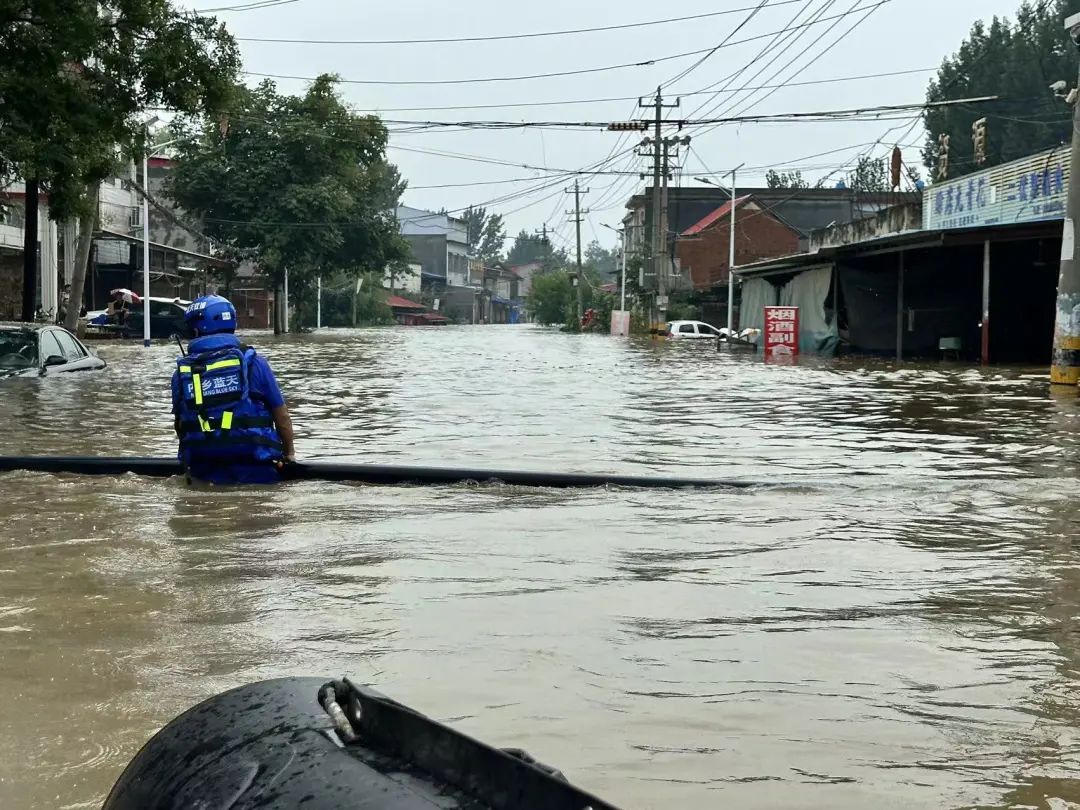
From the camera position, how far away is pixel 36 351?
65.7 ft

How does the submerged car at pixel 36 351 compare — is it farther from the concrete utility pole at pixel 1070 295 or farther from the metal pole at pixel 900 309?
the metal pole at pixel 900 309

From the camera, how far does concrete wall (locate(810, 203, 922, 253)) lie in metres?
45.3

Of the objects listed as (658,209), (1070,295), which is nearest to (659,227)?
(658,209)

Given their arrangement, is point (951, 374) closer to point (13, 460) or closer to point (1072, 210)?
point (1072, 210)

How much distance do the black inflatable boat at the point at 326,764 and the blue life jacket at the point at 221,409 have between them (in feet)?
21.3

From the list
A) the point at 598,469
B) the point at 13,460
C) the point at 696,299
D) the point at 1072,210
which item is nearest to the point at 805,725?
the point at 598,469

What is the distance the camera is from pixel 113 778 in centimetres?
374

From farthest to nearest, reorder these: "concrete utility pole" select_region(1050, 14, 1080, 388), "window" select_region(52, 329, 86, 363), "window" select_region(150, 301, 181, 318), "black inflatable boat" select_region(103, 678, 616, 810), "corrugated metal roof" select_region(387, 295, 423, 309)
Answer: "corrugated metal roof" select_region(387, 295, 423, 309)
"window" select_region(150, 301, 181, 318)
"window" select_region(52, 329, 86, 363)
"concrete utility pole" select_region(1050, 14, 1080, 388)
"black inflatable boat" select_region(103, 678, 616, 810)

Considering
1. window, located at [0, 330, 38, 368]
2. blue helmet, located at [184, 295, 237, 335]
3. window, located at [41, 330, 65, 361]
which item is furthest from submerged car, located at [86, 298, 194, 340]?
blue helmet, located at [184, 295, 237, 335]

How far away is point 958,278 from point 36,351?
2299 cm

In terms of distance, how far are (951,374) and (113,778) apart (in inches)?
939

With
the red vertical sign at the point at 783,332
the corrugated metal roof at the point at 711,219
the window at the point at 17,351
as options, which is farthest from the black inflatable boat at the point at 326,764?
the corrugated metal roof at the point at 711,219

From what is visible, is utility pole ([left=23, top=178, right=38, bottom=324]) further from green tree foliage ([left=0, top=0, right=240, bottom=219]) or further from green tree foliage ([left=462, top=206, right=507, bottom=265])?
green tree foliage ([left=462, top=206, right=507, bottom=265])

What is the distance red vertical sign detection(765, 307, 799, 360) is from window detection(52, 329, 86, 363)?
22.4 metres
